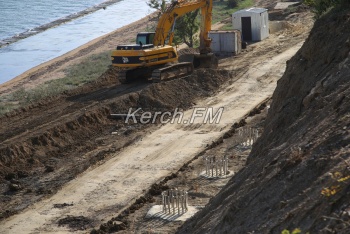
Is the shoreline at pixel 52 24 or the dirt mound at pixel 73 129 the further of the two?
the shoreline at pixel 52 24

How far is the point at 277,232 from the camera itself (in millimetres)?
11508

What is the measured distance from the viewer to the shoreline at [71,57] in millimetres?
48731

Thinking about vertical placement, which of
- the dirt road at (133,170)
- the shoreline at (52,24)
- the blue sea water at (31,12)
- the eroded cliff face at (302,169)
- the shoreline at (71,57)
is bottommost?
the blue sea water at (31,12)

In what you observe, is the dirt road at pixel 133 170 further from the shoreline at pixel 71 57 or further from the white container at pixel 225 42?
the shoreline at pixel 71 57

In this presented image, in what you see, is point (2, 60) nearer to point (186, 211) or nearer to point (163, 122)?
point (163, 122)

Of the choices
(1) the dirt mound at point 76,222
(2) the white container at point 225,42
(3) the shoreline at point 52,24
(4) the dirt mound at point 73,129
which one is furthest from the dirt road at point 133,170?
(3) the shoreline at point 52,24

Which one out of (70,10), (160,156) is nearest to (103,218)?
(160,156)

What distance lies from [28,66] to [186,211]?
38.7 meters

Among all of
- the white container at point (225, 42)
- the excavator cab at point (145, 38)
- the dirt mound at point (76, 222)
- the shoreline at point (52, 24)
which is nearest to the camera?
the dirt mound at point (76, 222)

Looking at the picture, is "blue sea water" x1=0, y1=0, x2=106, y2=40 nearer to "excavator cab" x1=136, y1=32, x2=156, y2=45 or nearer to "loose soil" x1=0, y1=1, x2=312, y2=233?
"excavator cab" x1=136, y1=32, x2=156, y2=45

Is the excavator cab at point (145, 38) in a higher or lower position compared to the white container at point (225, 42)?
higher

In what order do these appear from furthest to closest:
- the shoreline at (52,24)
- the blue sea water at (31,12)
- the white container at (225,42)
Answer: the blue sea water at (31,12), the shoreline at (52,24), the white container at (225,42)

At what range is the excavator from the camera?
3559cm

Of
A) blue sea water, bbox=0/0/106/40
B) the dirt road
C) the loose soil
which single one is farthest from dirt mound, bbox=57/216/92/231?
blue sea water, bbox=0/0/106/40
